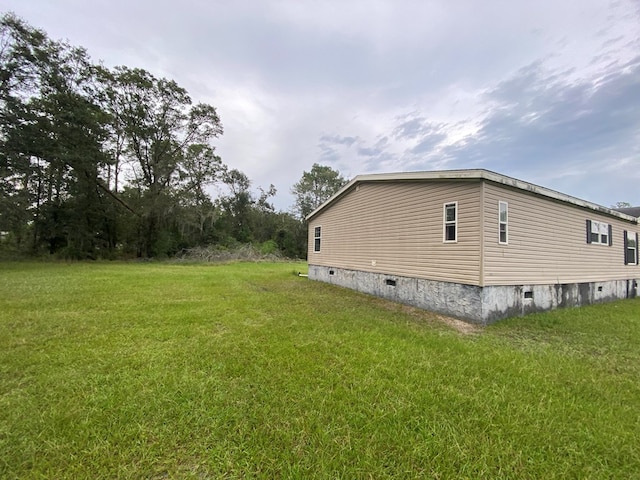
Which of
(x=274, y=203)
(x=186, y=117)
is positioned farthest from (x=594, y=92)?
(x=274, y=203)

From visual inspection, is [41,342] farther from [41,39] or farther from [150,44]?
[41,39]

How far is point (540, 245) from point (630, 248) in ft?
24.5

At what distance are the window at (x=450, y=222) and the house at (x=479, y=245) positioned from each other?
2cm

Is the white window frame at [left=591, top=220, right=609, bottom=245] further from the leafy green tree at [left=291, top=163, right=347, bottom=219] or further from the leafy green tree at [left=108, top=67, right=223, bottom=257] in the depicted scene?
the leafy green tree at [left=291, top=163, right=347, bottom=219]

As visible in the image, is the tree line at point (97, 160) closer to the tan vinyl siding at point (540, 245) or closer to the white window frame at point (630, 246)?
the tan vinyl siding at point (540, 245)

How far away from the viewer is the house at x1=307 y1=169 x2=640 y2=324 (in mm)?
6168

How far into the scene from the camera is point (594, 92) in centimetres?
1155

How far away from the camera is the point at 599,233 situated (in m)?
9.43

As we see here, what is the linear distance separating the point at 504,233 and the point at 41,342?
8.91m

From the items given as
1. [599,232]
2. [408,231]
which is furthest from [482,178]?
[599,232]

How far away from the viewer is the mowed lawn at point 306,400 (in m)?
1.96

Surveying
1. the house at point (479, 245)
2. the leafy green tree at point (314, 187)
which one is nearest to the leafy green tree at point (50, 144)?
the house at point (479, 245)

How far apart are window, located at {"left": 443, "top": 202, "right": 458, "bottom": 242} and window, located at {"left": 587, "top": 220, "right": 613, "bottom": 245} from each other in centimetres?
600

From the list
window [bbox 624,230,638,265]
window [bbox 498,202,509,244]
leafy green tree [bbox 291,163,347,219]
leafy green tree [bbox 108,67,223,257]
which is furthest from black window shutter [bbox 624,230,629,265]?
leafy green tree [bbox 291,163,347,219]
